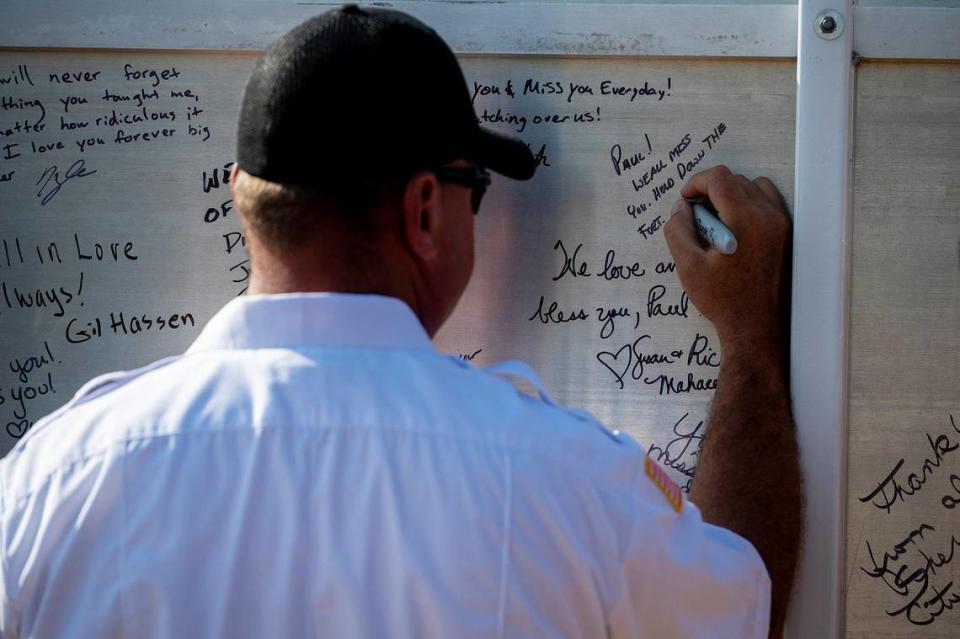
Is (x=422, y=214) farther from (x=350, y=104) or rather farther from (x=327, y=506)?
(x=327, y=506)

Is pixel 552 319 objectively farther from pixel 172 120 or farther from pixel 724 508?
pixel 172 120

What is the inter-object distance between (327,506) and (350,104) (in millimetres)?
451

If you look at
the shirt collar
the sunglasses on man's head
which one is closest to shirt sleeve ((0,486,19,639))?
the shirt collar

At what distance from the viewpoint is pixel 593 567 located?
113 centimetres

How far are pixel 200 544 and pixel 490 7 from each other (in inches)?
41.0

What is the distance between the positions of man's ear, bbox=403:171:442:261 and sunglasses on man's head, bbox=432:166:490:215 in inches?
0.9

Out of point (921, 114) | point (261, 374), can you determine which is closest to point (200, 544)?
point (261, 374)

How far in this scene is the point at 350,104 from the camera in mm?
1184

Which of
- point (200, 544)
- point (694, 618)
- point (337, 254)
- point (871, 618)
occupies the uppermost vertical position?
point (337, 254)

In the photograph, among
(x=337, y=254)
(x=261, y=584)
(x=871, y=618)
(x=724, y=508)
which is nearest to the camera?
(x=261, y=584)
